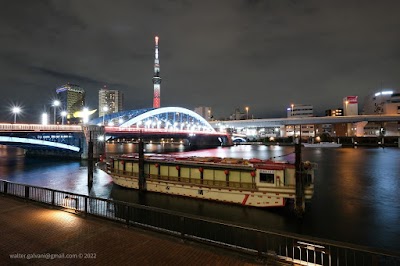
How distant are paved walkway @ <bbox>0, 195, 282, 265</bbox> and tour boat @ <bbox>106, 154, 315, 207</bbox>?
14.9 metres

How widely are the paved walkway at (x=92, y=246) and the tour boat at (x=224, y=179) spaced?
1489 centimetres

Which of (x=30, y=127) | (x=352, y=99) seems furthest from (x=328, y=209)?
(x=352, y=99)

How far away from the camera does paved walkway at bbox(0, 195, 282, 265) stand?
831 centimetres

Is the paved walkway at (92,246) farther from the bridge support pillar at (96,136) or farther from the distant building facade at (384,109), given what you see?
the distant building facade at (384,109)

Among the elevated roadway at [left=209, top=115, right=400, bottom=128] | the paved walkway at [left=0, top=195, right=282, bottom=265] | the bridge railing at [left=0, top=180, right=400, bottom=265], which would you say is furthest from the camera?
the elevated roadway at [left=209, top=115, right=400, bottom=128]

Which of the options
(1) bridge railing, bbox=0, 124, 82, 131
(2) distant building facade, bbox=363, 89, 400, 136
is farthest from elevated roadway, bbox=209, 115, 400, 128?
(1) bridge railing, bbox=0, 124, 82, 131


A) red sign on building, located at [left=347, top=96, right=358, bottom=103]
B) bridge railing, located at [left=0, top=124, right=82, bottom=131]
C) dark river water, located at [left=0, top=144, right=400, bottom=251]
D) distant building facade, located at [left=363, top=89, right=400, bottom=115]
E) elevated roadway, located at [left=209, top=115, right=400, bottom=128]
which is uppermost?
red sign on building, located at [left=347, top=96, right=358, bottom=103]

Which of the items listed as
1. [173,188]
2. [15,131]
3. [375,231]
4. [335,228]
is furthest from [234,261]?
[15,131]

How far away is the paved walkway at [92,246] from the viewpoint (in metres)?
8.31

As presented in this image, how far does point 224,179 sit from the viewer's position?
2541 centimetres

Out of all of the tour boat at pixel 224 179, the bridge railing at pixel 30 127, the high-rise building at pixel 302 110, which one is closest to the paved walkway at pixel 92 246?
the tour boat at pixel 224 179

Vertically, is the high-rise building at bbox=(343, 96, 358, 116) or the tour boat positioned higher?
the high-rise building at bbox=(343, 96, 358, 116)

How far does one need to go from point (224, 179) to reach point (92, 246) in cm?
1740

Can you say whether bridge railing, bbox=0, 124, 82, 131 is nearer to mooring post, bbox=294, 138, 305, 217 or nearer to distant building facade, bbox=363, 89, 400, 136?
mooring post, bbox=294, 138, 305, 217
